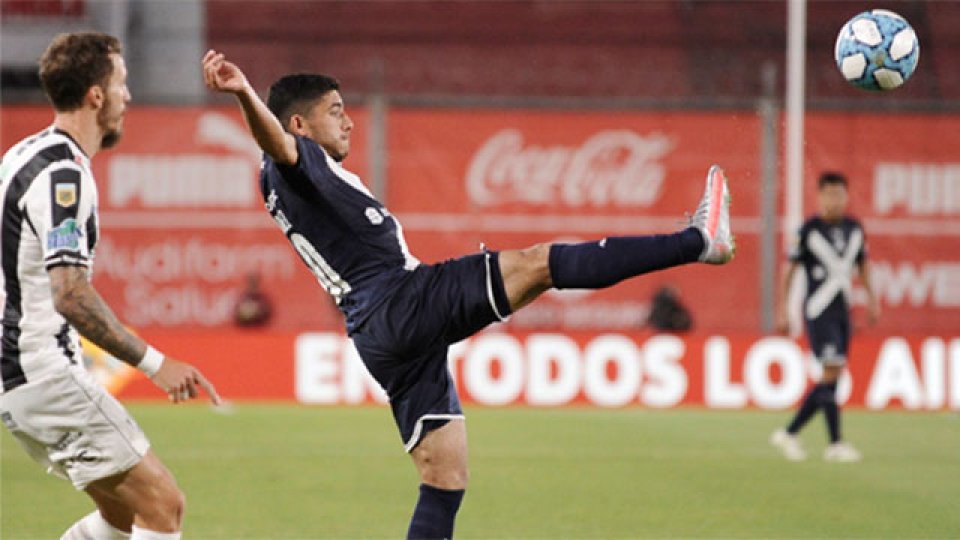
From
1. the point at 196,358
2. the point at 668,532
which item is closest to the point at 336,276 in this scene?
the point at 668,532

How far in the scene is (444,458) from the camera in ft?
19.5

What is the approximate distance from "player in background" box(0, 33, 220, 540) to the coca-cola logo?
16147 mm

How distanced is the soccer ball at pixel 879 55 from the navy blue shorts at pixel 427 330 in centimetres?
265

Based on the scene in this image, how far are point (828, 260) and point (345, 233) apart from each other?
23.6 feet

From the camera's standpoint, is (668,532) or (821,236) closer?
(668,532)

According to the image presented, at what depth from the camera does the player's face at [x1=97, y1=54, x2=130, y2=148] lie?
17.7ft

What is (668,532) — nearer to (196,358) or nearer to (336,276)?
(336,276)

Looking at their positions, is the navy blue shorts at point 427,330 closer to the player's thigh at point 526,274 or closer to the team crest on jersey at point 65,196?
the player's thigh at point 526,274

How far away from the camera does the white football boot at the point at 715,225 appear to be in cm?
571

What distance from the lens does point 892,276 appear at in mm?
21516

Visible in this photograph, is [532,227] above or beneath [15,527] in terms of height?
above

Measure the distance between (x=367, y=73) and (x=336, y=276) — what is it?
60.3 ft

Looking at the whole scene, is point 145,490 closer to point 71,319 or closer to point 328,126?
point 71,319

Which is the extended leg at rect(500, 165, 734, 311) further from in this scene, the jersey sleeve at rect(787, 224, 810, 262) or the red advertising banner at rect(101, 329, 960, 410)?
the red advertising banner at rect(101, 329, 960, 410)
